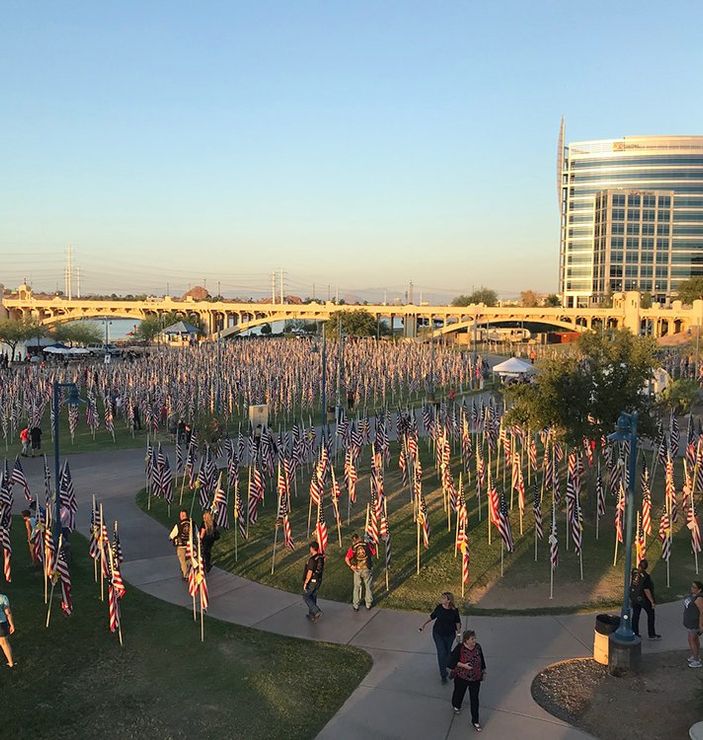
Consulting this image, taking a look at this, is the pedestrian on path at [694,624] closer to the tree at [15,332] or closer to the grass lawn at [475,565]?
the grass lawn at [475,565]

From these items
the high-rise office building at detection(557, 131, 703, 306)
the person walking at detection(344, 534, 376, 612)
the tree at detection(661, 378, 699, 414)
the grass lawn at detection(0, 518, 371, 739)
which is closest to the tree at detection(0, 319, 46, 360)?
the tree at detection(661, 378, 699, 414)

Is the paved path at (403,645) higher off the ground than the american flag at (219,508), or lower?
lower

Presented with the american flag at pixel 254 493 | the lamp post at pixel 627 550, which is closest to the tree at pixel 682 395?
the american flag at pixel 254 493

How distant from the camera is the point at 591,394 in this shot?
59.6ft

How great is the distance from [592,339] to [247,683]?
1344 centimetres

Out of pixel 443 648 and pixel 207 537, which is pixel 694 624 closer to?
pixel 443 648

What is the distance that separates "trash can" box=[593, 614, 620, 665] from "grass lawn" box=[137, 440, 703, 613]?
208 cm

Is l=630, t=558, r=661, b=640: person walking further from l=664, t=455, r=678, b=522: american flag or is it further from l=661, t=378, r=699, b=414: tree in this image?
l=661, t=378, r=699, b=414: tree

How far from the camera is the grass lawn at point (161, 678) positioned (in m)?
9.18

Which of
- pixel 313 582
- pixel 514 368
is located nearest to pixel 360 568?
pixel 313 582

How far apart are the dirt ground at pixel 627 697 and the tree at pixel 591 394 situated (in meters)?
7.71

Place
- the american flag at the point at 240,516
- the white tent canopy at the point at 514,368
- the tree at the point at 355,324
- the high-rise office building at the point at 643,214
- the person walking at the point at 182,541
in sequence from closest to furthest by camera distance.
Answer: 1. the person walking at the point at 182,541
2. the american flag at the point at 240,516
3. the white tent canopy at the point at 514,368
4. the tree at the point at 355,324
5. the high-rise office building at the point at 643,214

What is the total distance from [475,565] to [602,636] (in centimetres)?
471

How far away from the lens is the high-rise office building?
137 meters
